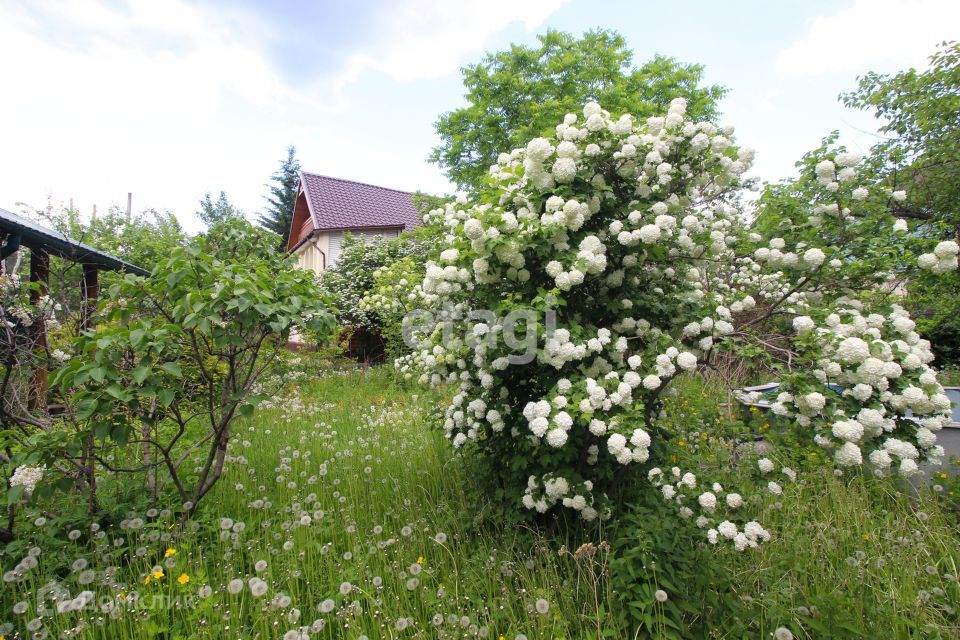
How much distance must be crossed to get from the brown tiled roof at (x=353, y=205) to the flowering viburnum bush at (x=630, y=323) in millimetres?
13409

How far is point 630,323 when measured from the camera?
7.73 feet

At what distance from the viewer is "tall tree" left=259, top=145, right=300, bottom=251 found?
25.3m

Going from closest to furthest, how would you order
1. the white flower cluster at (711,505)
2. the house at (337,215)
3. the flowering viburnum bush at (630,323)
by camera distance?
the flowering viburnum bush at (630,323) → the white flower cluster at (711,505) → the house at (337,215)

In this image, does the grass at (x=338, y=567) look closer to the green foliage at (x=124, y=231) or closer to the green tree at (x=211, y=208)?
the green foliage at (x=124, y=231)

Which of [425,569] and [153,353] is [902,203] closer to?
[425,569]

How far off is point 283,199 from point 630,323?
91.9 feet

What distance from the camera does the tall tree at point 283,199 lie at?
2530cm

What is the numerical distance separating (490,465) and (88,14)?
5.02 metres

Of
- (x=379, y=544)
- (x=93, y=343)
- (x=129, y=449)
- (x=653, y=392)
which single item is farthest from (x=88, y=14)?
(x=653, y=392)

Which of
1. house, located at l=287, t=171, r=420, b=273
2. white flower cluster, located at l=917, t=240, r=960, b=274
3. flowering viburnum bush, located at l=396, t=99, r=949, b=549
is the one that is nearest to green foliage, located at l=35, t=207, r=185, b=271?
house, located at l=287, t=171, r=420, b=273

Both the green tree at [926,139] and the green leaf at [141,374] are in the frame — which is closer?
the green leaf at [141,374]

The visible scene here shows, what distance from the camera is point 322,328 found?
9.36ft

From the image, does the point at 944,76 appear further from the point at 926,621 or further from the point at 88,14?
the point at 88,14

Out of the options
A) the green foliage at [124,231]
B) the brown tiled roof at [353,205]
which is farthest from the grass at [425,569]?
the brown tiled roof at [353,205]
